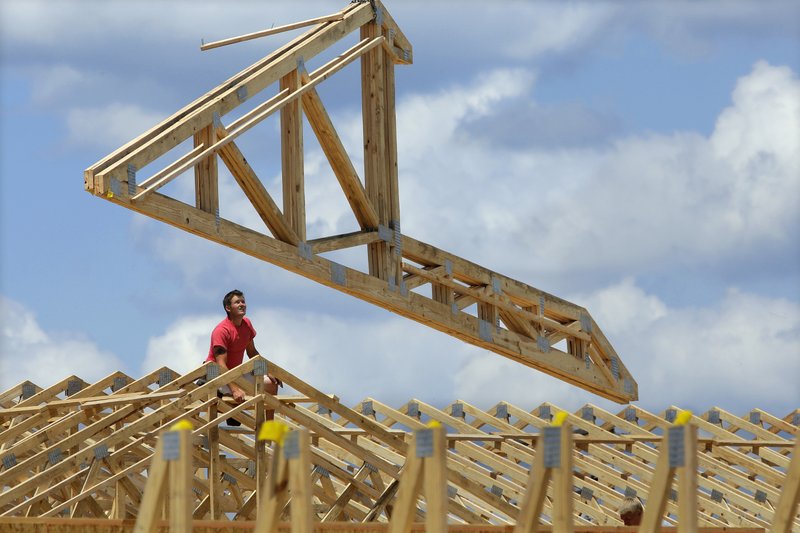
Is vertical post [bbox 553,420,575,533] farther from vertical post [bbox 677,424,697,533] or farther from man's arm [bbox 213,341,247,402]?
man's arm [bbox 213,341,247,402]

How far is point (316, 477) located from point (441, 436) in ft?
22.6

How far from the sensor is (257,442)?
12641 mm

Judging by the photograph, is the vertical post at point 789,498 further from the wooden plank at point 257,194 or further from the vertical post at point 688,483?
the wooden plank at point 257,194

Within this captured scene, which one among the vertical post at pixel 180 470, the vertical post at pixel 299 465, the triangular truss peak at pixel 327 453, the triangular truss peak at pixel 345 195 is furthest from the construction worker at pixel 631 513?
the vertical post at pixel 180 470

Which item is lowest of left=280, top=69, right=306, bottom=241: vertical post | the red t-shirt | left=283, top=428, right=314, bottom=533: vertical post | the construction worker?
left=283, top=428, right=314, bottom=533: vertical post

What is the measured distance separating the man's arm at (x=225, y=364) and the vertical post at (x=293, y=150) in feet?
4.49

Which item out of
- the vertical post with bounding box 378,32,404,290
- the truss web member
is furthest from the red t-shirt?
the vertical post with bounding box 378,32,404,290

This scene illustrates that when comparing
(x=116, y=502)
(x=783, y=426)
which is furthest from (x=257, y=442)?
(x=783, y=426)

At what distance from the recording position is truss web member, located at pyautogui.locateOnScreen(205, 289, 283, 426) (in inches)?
530

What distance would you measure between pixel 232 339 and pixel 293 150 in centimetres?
188

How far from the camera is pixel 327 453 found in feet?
53.3

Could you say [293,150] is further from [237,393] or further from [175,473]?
[175,473]

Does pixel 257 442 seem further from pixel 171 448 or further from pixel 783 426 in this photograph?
pixel 783 426

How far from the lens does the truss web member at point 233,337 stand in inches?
530
